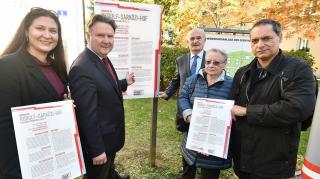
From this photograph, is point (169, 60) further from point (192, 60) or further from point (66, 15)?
point (192, 60)

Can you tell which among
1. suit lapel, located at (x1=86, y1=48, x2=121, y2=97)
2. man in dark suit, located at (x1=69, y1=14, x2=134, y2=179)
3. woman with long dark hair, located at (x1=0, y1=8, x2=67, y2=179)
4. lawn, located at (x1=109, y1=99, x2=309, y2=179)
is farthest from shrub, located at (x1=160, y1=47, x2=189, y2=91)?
woman with long dark hair, located at (x1=0, y1=8, x2=67, y2=179)

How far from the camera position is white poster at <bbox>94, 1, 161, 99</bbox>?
399 cm

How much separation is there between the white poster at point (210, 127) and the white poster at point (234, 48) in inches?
97.5

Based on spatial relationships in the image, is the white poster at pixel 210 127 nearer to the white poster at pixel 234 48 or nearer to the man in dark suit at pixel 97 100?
the man in dark suit at pixel 97 100

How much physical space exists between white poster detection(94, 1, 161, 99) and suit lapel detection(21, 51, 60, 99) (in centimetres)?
162

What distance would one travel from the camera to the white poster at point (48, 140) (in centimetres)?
220

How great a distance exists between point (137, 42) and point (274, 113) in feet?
7.75

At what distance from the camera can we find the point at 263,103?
2.68 m

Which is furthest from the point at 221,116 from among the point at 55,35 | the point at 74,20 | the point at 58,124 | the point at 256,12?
the point at 256,12

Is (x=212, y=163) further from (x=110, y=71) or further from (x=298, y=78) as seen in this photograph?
(x=110, y=71)

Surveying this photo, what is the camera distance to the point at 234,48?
5.46 m

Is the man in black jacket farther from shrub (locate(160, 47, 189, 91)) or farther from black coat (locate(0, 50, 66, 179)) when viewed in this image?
shrub (locate(160, 47, 189, 91))

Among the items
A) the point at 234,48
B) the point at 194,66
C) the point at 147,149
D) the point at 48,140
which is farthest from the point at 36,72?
the point at 234,48

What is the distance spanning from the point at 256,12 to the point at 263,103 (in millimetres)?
8641
